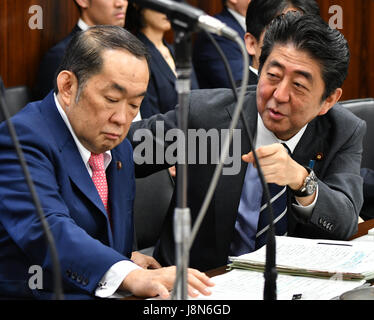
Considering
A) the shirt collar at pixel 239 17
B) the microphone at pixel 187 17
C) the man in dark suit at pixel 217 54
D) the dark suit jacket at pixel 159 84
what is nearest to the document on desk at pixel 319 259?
the microphone at pixel 187 17

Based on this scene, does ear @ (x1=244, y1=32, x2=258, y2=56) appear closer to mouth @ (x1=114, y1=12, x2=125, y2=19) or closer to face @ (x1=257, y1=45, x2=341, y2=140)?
face @ (x1=257, y1=45, x2=341, y2=140)

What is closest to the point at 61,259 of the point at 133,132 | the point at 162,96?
the point at 133,132

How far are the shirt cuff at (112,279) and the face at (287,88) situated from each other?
788 mm

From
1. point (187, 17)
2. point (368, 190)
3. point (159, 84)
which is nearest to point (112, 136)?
point (187, 17)

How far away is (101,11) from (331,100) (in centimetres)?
170

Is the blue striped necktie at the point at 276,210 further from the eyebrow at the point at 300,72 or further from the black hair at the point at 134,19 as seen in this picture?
the black hair at the point at 134,19

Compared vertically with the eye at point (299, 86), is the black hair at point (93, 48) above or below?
above

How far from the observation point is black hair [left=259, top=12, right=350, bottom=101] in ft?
6.86

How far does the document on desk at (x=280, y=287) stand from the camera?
153cm

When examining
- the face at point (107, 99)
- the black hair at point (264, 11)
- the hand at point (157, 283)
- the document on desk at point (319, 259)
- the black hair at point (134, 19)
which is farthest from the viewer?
the black hair at point (134, 19)

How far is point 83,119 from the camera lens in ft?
5.94

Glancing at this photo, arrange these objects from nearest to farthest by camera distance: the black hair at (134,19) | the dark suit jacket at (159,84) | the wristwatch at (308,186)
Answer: the wristwatch at (308,186), the dark suit jacket at (159,84), the black hair at (134,19)
